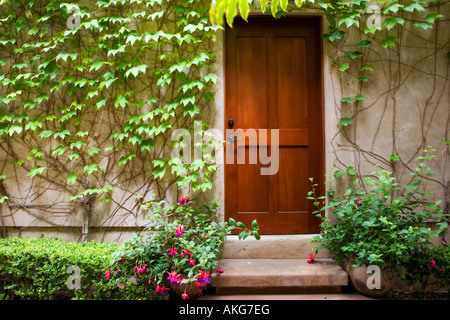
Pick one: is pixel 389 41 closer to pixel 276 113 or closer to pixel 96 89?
pixel 276 113

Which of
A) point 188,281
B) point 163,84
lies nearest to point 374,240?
point 188,281

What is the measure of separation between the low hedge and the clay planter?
5.54ft

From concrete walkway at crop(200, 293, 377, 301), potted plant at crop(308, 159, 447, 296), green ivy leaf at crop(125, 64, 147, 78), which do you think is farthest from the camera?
green ivy leaf at crop(125, 64, 147, 78)

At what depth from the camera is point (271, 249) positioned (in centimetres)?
324

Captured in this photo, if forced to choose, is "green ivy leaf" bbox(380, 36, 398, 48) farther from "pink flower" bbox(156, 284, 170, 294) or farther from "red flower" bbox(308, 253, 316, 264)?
"pink flower" bbox(156, 284, 170, 294)

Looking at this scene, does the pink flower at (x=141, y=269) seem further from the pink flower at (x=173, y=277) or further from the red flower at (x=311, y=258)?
the red flower at (x=311, y=258)

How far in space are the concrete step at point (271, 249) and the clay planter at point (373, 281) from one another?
1.85ft

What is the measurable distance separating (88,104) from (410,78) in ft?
11.1

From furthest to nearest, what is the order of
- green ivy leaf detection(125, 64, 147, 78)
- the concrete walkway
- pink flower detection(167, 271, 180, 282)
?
green ivy leaf detection(125, 64, 147, 78) → the concrete walkway → pink flower detection(167, 271, 180, 282)

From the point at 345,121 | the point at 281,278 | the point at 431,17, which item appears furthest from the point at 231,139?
the point at 431,17

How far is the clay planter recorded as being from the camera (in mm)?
2615

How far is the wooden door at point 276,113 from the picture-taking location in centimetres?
Answer: 348

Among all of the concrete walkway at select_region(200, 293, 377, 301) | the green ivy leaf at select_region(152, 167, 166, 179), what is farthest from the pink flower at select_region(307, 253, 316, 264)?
the green ivy leaf at select_region(152, 167, 166, 179)

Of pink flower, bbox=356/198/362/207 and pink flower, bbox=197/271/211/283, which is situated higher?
pink flower, bbox=356/198/362/207
